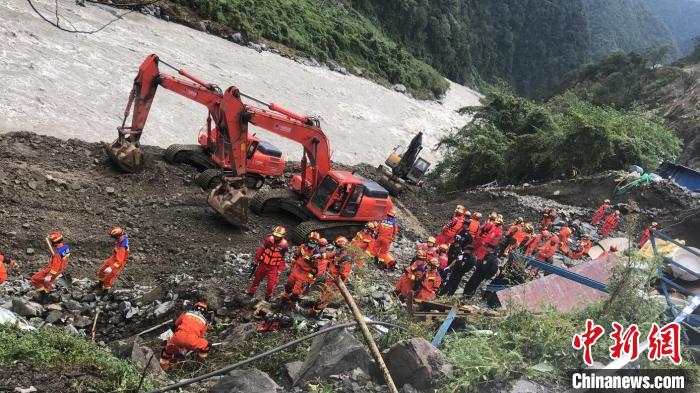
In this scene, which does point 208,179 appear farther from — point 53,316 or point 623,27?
point 623,27

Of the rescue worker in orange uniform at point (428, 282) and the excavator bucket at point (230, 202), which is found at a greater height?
the rescue worker in orange uniform at point (428, 282)

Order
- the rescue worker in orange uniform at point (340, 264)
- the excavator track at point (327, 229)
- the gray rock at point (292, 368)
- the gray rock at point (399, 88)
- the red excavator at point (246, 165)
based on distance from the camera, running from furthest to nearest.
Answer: the gray rock at point (399, 88) < the excavator track at point (327, 229) < the red excavator at point (246, 165) < the rescue worker in orange uniform at point (340, 264) < the gray rock at point (292, 368)

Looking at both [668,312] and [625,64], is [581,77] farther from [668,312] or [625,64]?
[668,312]

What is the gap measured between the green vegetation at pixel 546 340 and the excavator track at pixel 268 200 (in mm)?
7628

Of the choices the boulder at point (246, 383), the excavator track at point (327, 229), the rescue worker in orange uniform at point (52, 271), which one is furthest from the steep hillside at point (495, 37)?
the boulder at point (246, 383)

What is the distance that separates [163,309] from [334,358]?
3.93 meters

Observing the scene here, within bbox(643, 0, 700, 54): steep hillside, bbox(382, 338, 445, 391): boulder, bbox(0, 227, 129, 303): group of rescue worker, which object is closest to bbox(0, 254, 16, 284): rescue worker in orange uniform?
bbox(0, 227, 129, 303): group of rescue worker

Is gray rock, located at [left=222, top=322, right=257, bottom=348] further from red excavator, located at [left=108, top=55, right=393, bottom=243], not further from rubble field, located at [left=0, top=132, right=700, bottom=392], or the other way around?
red excavator, located at [left=108, top=55, right=393, bottom=243]

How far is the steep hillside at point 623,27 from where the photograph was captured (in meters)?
124

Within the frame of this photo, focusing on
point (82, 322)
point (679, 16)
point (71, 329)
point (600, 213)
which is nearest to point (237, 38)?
point (600, 213)

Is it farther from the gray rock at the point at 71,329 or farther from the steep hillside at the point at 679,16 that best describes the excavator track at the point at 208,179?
the steep hillside at the point at 679,16

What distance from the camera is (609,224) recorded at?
16219 millimetres

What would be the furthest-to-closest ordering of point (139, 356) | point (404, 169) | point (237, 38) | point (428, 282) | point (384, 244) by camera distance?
point (237, 38)
point (404, 169)
point (384, 244)
point (428, 282)
point (139, 356)

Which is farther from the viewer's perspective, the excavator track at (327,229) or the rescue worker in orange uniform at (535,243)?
the rescue worker in orange uniform at (535,243)
